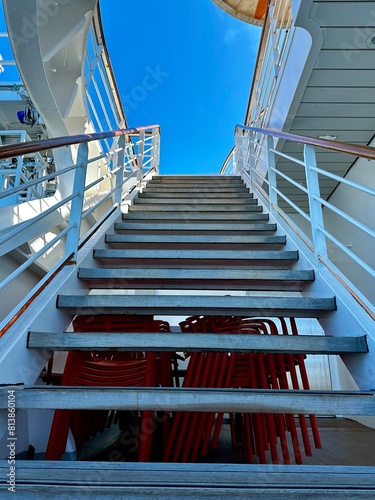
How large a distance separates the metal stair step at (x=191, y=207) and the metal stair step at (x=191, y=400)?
1684mm

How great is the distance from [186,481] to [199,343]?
43 cm

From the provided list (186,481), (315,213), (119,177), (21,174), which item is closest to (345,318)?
(315,213)

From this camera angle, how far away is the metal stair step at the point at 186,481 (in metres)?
0.49

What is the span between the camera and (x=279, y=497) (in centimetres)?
49

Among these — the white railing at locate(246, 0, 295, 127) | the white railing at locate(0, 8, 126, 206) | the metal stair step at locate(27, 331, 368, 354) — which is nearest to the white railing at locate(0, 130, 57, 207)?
the white railing at locate(0, 8, 126, 206)

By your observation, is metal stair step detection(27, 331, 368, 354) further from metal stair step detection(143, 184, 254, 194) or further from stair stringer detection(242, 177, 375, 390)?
metal stair step detection(143, 184, 254, 194)

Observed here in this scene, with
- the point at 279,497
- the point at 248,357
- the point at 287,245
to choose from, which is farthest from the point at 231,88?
the point at 279,497

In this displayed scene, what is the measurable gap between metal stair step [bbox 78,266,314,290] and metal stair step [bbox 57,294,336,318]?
19 cm

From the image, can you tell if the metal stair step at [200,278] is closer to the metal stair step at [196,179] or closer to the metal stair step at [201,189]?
the metal stair step at [201,189]

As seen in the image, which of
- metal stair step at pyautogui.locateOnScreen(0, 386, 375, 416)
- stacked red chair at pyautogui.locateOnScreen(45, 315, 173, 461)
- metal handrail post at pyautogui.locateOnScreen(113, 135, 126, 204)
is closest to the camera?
metal stair step at pyautogui.locateOnScreen(0, 386, 375, 416)

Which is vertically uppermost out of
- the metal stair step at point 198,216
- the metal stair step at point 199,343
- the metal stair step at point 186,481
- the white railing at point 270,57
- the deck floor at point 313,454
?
the white railing at point 270,57

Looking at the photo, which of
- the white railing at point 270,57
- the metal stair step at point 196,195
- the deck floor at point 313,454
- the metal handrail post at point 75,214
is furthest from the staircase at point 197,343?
the white railing at point 270,57

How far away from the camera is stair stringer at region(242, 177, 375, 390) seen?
3.00 ft

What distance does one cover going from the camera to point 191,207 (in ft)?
7.73
